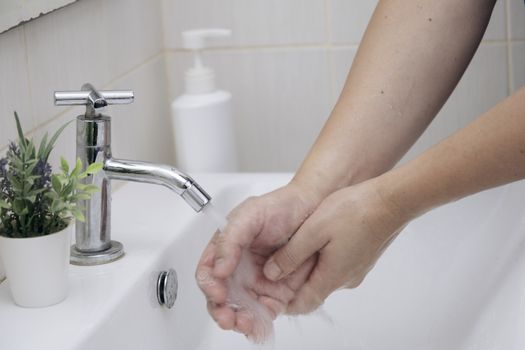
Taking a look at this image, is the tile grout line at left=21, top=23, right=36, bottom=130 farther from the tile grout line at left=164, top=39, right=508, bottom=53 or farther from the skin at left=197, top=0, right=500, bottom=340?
the tile grout line at left=164, top=39, right=508, bottom=53

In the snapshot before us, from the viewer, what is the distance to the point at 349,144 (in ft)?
3.12

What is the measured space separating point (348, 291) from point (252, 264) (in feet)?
0.55

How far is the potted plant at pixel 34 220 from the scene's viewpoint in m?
0.76

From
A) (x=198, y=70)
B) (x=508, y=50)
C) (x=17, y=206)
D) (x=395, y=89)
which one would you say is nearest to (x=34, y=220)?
(x=17, y=206)

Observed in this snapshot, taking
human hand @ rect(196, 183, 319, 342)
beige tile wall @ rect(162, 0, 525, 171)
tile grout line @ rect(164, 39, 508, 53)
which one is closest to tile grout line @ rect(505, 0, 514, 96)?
beige tile wall @ rect(162, 0, 525, 171)

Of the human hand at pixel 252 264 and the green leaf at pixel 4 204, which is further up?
the green leaf at pixel 4 204

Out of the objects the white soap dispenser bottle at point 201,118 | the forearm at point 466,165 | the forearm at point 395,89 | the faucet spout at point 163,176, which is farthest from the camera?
the white soap dispenser bottle at point 201,118

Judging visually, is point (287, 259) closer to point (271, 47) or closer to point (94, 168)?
point (94, 168)

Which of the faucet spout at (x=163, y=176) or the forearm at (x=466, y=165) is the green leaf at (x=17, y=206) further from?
the forearm at (x=466, y=165)

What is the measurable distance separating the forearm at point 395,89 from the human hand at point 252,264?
40mm

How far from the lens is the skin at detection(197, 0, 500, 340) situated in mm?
851

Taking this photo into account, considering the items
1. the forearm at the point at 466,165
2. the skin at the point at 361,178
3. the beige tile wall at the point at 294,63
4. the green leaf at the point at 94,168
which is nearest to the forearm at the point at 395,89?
the skin at the point at 361,178

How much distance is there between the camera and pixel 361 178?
963mm

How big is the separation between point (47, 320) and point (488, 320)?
39cm
